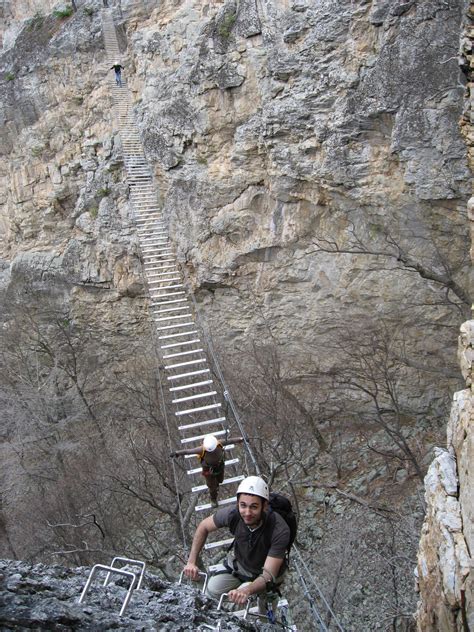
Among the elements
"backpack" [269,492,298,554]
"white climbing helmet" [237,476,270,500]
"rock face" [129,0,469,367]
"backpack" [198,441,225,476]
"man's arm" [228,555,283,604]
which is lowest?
"backpack" [198,441,225,476]

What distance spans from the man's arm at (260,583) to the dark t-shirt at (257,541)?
0.18 feet

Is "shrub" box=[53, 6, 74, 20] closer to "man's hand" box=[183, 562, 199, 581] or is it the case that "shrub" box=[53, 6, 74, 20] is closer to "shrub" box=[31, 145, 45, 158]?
"shrub" box=[31, 145, 45, 158]

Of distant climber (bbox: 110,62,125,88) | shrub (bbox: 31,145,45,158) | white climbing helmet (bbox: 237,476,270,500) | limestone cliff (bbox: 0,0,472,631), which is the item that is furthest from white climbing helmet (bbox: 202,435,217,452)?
shrub (bbox: 31,145,45,158)

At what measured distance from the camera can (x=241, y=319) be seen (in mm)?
19500

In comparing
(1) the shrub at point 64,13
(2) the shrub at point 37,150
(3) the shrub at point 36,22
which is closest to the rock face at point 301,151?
(2) the shrub at point 37,150

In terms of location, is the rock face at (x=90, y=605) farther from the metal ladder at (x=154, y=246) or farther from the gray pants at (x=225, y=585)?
the metal ladder at (x=154, y=246)

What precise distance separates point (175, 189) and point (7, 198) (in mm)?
8587

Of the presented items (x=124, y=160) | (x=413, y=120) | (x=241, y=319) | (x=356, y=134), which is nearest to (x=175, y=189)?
(x=124, y=160)

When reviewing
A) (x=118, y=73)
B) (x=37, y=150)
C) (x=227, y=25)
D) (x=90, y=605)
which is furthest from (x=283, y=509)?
(x=37, y=150)

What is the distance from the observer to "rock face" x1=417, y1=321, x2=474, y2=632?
215 inches

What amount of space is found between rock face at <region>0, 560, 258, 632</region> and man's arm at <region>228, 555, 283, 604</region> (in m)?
0.22

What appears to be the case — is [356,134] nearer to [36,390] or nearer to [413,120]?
[413,120]

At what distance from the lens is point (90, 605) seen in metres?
4.66

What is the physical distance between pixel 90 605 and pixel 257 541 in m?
1.48
